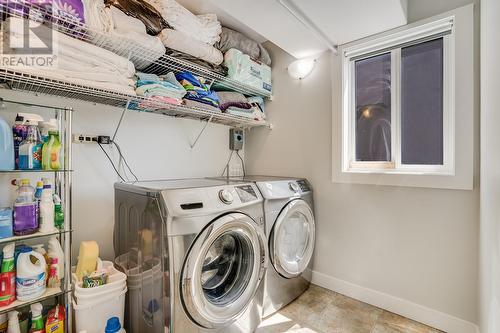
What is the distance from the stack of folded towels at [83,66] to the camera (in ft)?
3.55

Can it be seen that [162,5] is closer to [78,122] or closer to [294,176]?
[78,122]

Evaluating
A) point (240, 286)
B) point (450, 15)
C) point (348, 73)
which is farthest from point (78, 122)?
point (450, 15)

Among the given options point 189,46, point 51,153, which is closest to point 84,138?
point 51,153

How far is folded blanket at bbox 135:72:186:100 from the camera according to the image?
1556mm

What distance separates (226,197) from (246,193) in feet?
0.67

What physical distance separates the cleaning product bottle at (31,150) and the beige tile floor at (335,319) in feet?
5.47

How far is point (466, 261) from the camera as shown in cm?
155

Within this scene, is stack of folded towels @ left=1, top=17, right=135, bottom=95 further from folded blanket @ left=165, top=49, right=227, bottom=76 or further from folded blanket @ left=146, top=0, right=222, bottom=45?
folded blanket @ left=146, top=0, right=222, bottom=45

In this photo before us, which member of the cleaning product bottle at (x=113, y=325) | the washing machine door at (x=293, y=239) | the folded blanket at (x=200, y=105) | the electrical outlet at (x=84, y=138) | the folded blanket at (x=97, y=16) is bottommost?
the cleaning product bottle at (x=113, y=325)

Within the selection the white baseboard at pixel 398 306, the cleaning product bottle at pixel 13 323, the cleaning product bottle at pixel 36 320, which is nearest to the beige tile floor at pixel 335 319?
the white baseboard at pixel 398 306

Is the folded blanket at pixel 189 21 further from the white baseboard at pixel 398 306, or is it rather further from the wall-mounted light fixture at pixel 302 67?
the white baseboard at pixel 398 306

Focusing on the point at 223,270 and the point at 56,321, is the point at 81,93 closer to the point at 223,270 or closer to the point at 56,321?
the point at 56,321

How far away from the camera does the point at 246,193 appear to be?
159 centimetres

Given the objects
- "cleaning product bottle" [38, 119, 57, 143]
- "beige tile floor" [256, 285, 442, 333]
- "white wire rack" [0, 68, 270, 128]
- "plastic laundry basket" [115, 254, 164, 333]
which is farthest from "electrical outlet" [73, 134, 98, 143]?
"beige tile floor" [256, 285, 442, 333]
